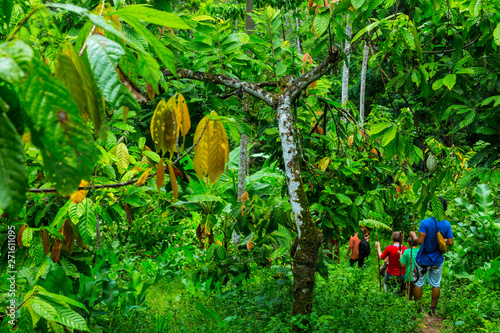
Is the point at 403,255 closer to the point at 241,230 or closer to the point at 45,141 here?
the point at 241,230

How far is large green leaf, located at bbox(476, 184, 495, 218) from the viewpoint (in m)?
5.74

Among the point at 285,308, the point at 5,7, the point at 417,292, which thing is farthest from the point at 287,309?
the point at 5,7

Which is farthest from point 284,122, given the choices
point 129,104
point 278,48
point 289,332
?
point 129,104

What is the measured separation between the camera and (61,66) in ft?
2.27

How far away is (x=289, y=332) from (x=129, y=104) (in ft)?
8.71

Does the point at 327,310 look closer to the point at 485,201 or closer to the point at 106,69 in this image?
the point at 106,69

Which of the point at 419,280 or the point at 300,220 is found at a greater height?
the point at 300,220

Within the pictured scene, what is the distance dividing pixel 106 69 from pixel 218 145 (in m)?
0.50

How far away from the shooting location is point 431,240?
473 centimetres

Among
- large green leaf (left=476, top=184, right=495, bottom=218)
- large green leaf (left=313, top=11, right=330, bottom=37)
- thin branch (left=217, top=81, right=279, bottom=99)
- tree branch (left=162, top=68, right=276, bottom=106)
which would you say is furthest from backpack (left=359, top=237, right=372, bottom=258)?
large green leaf (left=313, top=11, right=330, bottom=37)

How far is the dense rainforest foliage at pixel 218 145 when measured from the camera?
679 millimetres

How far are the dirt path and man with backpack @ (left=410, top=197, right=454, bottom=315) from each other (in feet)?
0.29

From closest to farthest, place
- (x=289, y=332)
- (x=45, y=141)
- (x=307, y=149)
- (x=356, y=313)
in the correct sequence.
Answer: (x=45, y=141)
(x=289, y=332)
(x=307, y=149)
(x=356, y=313)

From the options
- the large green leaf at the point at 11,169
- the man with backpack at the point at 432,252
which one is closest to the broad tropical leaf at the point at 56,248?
the large green leaf at the point at 11,169
